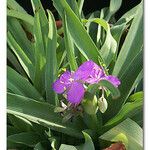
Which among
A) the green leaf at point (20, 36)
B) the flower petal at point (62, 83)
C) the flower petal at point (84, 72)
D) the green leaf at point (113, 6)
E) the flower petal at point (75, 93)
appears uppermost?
the green leaf at point (113, 6)

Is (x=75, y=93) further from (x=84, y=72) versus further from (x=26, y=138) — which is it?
(x=26, y=138)

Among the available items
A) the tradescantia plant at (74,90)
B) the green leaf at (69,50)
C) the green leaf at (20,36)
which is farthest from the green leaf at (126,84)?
the green leaf at (20,36)

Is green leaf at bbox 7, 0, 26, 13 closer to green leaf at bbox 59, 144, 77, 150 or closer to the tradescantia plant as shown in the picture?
the tradescantia plant

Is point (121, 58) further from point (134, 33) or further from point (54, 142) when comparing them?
point (54, 142)

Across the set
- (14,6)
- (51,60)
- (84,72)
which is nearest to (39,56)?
(51,60)

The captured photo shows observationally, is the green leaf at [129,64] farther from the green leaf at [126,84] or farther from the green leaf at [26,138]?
the green leaf at [26,138]
